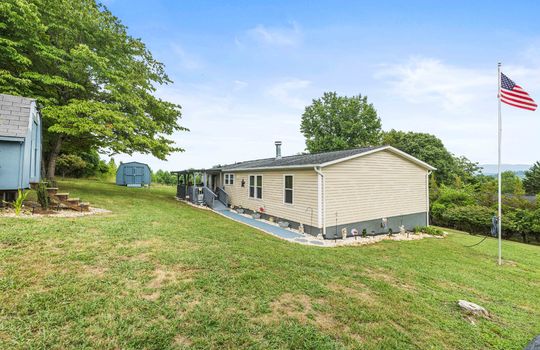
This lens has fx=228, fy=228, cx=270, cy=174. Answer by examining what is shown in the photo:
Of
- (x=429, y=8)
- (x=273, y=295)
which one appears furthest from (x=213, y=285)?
(x=429, y=8)

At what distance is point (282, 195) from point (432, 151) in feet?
89.1

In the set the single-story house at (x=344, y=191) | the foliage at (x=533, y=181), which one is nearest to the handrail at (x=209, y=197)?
the single-story house at (x=344, y=191)

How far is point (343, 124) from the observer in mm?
30031

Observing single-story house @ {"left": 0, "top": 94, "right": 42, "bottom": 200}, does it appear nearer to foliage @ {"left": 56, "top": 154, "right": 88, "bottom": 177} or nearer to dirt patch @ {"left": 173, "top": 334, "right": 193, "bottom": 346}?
dirt patch @ {"left": 173, "top": 334, "right": 193, "bottom": 346}

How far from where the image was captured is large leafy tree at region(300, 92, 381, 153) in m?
30.1

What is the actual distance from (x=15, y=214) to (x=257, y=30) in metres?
14.6

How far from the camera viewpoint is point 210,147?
1131 inches

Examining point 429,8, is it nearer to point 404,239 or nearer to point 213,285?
point 404,239

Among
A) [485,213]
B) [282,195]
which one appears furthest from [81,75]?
[485,213]

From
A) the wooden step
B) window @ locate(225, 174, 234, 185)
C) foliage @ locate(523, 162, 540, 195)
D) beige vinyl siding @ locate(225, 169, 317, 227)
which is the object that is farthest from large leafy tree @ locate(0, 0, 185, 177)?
foliage @ locate(523, 162, 540, 195)

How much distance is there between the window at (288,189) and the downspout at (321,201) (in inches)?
70.2

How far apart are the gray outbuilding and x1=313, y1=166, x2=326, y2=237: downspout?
2252 cm

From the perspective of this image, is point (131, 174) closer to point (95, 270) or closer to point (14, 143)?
point (14, 143)

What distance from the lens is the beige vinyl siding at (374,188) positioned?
9.09 meters
